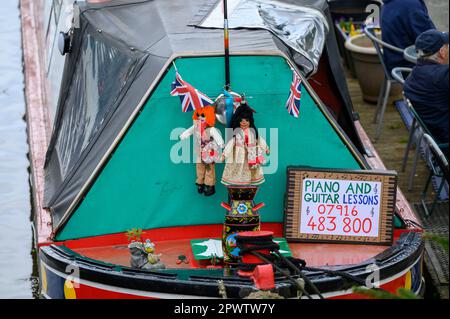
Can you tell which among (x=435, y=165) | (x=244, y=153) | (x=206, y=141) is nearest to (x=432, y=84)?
(x=435, y=165)

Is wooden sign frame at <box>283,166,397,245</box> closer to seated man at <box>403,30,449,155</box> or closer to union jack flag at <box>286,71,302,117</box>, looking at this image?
union jack flag at <box>286,71,302,117</box>

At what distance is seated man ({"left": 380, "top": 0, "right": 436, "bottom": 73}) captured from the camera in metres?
10.7

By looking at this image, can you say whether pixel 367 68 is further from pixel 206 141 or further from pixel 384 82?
pixel 206 141

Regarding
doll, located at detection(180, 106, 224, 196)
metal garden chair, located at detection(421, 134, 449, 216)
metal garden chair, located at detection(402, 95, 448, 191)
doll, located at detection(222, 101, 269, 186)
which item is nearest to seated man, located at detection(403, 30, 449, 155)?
metal garden chair, located at detection(402, 95, 448, 191)

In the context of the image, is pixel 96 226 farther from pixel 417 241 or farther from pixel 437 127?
pixel 437 127

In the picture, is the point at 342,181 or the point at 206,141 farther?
the point at 342,181

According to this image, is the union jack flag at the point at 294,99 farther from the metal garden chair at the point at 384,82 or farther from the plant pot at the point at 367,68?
the plant pot at the point at 367,68

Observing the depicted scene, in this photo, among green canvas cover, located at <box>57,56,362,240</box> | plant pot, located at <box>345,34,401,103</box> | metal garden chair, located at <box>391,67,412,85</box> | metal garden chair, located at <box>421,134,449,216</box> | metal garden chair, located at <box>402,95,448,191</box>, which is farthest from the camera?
plant pot, located at <box>345,34,401,103</box>

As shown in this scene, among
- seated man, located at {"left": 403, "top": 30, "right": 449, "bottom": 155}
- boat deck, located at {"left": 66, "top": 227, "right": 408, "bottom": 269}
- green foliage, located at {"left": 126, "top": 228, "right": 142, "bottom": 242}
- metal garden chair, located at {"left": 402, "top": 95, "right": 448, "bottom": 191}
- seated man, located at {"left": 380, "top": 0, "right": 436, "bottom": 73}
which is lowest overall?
boat deck, located at {"left": 66, "top": 227, "right": 408, "bottom": 269}

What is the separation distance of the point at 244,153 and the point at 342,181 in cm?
72

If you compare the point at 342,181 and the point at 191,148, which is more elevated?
the point at 191,148

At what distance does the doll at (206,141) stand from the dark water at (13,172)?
6.84 feet

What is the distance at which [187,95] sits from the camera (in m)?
7.02

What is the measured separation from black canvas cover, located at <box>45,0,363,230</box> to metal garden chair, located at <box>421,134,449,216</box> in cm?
116
